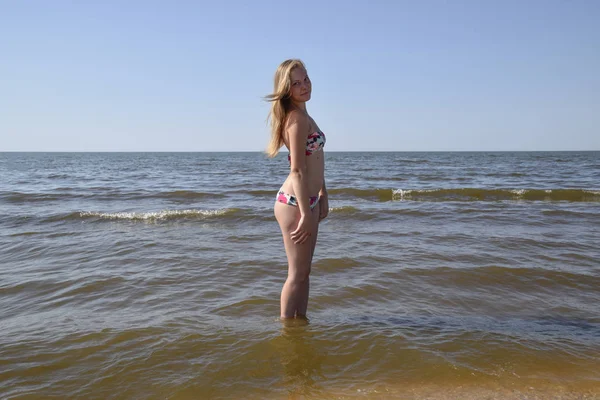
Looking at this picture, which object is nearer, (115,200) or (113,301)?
(113,301)

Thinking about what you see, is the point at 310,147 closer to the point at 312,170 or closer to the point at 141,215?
the point at 312,170

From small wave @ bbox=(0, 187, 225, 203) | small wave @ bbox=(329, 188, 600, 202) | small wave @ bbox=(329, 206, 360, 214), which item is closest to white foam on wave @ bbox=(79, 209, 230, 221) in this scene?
small wave @ bbox=(329, 206, 360, 214)

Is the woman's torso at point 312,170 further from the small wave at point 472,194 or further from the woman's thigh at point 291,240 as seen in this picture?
the small wave at point 472,194

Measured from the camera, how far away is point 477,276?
5.08 metres

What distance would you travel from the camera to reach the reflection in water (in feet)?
8.68

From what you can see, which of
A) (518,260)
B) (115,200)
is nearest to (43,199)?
(115,200)

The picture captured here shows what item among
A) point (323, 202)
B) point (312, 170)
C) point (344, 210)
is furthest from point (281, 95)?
point (344, 210)

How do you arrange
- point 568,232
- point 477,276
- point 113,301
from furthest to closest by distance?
1. point 568,232
2. point 477,276
3. point 113,301

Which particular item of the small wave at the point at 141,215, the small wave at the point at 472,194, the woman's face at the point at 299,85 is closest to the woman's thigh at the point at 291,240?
the woman's face at the point at 299,85

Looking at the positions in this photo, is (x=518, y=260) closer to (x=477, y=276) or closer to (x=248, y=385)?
(x=477, y=276)

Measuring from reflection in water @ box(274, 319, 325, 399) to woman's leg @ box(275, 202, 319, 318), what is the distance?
0.13 metres

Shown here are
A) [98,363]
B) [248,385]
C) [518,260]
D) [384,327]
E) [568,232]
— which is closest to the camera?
[248,385]

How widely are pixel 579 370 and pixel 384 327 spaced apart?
4.45 ft

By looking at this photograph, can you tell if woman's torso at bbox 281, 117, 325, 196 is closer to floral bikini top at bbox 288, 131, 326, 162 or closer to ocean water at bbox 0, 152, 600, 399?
floral bikini top at bbox 288, 131, 326, 162
